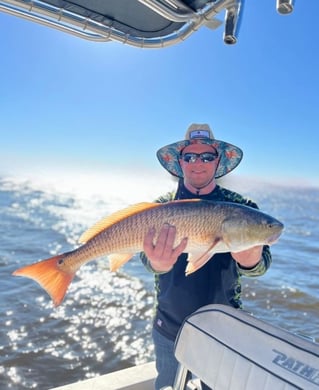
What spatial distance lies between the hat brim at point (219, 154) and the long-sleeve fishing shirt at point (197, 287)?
0.75m

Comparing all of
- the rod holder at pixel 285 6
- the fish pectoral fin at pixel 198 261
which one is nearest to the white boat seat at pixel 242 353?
the fish pectoral fin at pixel 198 261

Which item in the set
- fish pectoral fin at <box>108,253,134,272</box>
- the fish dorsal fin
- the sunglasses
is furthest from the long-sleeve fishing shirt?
the sunglasses

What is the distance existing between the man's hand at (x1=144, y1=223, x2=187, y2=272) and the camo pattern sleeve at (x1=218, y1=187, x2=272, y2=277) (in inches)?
19.2

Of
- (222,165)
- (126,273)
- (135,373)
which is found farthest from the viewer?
(126,273)

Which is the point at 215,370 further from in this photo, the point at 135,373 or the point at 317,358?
the point at 135,373

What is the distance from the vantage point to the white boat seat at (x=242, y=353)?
1.55 m

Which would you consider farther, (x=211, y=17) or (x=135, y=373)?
(x=135, y=373)

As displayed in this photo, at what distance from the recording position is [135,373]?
3.46 metres

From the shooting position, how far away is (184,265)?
273 centimetres

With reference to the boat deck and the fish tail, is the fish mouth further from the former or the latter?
the boat deck

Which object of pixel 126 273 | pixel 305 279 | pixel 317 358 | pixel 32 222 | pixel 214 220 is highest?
pixel 214 220

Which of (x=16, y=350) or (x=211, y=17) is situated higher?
(x=211, y=17)

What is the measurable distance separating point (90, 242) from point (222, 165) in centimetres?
124

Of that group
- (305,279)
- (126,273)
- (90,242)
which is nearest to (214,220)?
(90,242)
